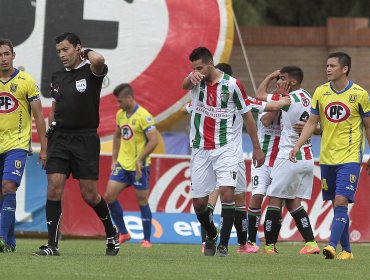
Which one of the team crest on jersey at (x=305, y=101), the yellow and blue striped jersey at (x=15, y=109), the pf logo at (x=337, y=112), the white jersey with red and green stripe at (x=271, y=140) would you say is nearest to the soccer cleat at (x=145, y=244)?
the white jersey with red and green stripe at (x=271, y=140)

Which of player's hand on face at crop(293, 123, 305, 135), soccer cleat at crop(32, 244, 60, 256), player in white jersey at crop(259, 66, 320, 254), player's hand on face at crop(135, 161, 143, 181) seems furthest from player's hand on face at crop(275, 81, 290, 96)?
soccer cleat at crop(32, 244, 60, 256)

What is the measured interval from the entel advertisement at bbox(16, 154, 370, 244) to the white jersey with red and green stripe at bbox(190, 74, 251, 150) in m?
5.11

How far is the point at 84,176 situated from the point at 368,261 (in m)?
3.21

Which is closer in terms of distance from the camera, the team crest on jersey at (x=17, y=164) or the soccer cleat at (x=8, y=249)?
the team crest on jersey at (x=17, y=164)

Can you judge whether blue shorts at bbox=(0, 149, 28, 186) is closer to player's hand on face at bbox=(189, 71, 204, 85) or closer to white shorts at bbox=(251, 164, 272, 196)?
player's hand on face at bbox=(189, 71, 204, 85)

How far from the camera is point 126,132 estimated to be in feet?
53.5

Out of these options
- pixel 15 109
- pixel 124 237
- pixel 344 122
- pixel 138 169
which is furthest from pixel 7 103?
pixel 124 237

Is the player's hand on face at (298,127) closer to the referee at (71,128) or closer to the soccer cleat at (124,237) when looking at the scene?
the referee at (71,128)

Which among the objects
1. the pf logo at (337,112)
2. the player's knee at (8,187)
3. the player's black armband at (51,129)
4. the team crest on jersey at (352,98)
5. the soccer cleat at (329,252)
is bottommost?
the soccer cleat at (329,252)

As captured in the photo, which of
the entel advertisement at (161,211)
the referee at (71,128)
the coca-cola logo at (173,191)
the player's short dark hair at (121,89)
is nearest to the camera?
the referee at (71,128)

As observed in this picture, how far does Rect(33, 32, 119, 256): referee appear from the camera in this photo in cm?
1133

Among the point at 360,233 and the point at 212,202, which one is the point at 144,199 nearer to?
the point at 212,202

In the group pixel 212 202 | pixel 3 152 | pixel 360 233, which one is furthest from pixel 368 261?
pixel 360 233

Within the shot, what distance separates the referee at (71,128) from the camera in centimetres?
1133
